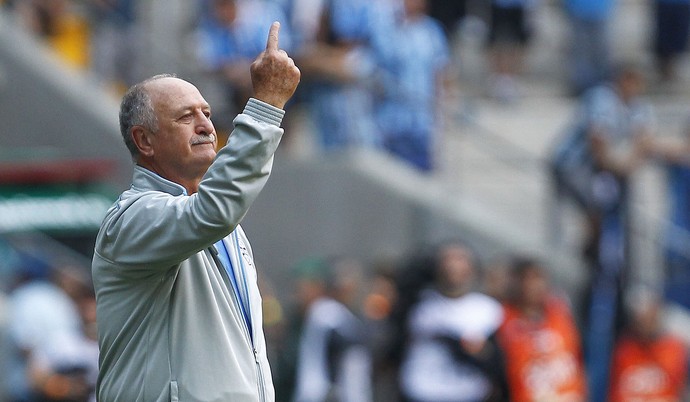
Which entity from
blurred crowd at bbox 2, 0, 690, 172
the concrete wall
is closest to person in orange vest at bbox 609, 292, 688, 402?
the concrete wall

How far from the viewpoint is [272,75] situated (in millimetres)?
4117

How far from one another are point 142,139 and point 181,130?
0.13 m

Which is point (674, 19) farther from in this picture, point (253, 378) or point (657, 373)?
point (253, 378)

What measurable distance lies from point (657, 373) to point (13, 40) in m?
6.51

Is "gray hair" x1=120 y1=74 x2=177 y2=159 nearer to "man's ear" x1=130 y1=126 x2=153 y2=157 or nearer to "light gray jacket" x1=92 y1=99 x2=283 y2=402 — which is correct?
"man's ear" x1=130 y1=126 x2=153 y2=157

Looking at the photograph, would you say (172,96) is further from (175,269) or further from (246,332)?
(246,332)

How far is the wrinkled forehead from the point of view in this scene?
169 inches

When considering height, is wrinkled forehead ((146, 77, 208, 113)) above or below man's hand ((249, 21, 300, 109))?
below

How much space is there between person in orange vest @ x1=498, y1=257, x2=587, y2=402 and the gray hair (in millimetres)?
6242

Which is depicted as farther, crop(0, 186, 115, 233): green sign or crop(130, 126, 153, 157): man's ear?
crop(0, 186, 115, 233): green sign

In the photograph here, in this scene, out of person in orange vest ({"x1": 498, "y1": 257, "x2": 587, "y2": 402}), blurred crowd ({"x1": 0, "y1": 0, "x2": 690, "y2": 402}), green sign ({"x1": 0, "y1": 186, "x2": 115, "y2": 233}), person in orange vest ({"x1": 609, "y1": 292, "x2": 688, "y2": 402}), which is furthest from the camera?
green sign ({"x1": 0, "y1": 186, "x2": 115, "y2": 233})

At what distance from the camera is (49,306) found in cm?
1012

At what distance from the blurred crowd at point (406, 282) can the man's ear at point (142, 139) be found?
18.0 feet

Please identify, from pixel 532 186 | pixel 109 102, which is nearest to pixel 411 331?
pixel 532 186
